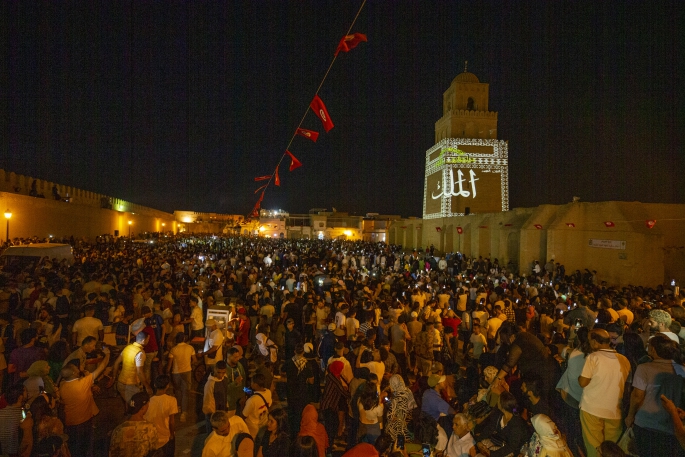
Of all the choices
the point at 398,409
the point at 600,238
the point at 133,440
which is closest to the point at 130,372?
the point at 133,440

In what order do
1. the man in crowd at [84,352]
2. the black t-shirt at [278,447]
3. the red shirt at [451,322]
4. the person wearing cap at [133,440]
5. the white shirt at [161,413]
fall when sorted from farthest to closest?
the red shirt at [451,322], the man in crowd at [84,352], the white shirt at [161,413], the black t-shirt at [278,447], the person wearing cap at [133,440]

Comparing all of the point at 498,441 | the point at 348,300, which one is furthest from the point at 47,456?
the point at 348,300

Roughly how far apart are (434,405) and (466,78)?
4479 cm

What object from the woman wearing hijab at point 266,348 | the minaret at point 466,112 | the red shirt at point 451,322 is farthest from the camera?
the minaret at point 466,112

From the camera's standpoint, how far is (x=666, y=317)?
5047mm

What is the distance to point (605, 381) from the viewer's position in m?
3.61

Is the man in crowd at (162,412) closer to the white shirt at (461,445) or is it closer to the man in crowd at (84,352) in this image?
the man in crowd at (84,352)

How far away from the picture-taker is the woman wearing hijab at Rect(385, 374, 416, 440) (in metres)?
3.79

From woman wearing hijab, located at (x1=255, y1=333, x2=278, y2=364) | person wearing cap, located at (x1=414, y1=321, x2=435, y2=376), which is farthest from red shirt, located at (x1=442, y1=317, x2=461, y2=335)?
woman wearing hijab, located at (x1=255, y1=333, x2=278, y2=364)

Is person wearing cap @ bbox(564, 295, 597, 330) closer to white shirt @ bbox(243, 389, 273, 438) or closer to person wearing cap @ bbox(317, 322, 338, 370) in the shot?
person wearing cap @ bbox(317, 322, 338, 370)

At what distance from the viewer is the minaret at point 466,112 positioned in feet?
135

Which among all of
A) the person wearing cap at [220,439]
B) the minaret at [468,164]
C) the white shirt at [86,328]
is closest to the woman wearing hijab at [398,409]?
the person wearing cap at [220,439]

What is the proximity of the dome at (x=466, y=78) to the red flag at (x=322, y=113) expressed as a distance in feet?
124

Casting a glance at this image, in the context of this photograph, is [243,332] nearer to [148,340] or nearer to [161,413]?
[148,340]
